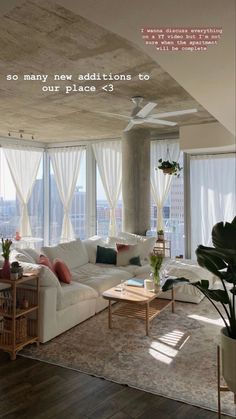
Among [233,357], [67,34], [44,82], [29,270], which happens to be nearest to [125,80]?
[44,82]

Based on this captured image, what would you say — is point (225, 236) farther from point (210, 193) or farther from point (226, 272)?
point (210, 193)

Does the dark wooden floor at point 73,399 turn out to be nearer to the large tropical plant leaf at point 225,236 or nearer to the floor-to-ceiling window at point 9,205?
the large tropical plant leaf at point 225,236

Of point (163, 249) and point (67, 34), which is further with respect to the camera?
point (163, 249)

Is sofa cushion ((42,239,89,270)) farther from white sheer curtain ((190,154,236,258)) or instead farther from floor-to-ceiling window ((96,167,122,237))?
white sheer curtain ((190,154,236,258))

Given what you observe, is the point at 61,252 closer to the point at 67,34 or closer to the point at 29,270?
the point at 29,270

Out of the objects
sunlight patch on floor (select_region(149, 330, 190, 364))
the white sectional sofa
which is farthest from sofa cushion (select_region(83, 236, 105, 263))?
sunlight patch on floor (select_region(149, 330, 190, 364))

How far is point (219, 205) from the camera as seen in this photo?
7477 millimetres

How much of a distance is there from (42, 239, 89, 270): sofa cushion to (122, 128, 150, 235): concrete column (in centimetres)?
163

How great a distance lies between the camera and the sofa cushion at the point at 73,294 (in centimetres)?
428

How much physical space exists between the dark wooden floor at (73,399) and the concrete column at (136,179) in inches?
180

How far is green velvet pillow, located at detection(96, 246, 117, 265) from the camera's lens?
6453 millimetres

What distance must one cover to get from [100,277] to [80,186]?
4.41 m

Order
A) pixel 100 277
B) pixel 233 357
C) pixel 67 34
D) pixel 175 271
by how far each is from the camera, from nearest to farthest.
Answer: pixel 233 357
pixel 67 34
pixel 100 277
pixel 175 271

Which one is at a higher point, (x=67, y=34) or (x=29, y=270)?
(x=67, y=34)
